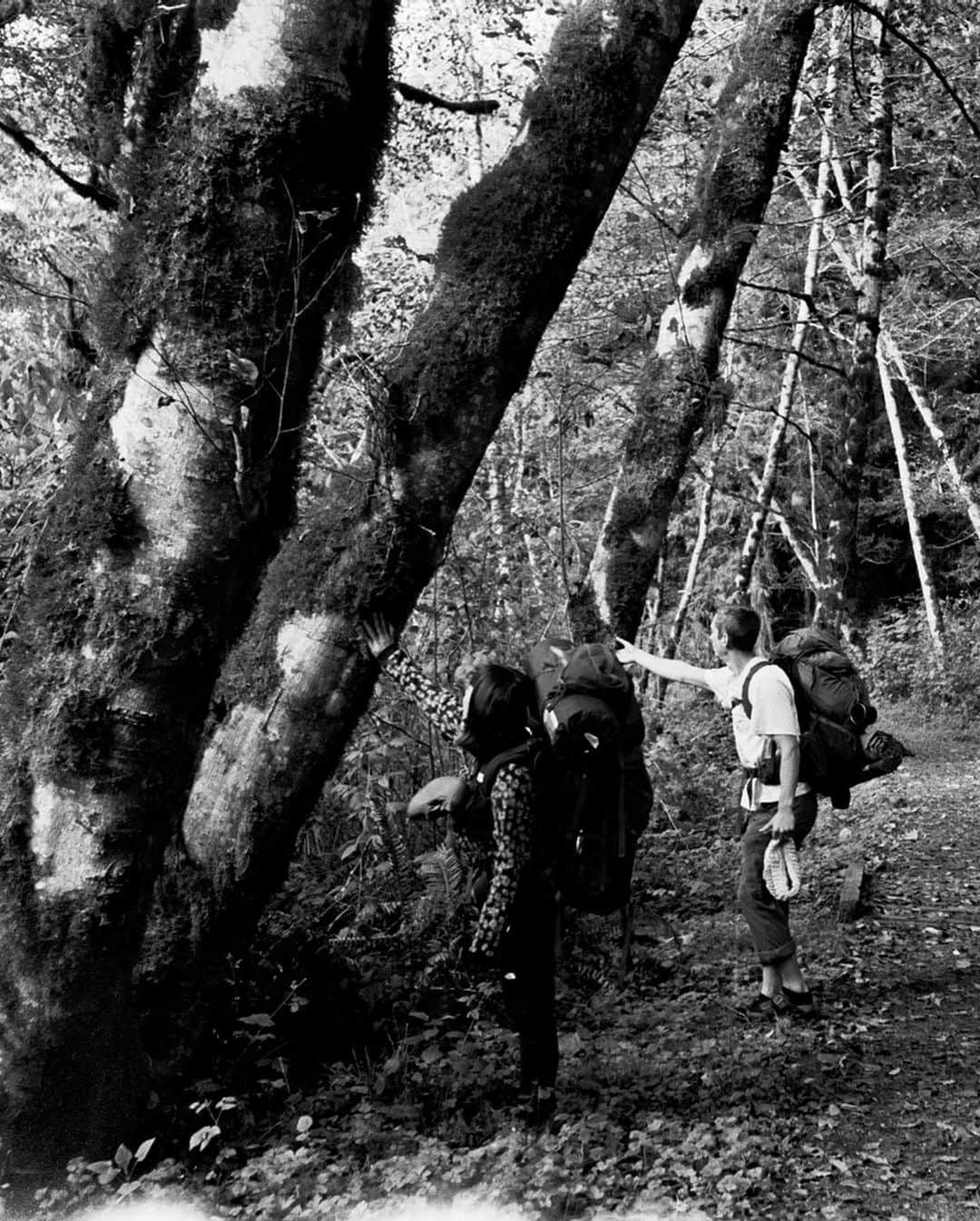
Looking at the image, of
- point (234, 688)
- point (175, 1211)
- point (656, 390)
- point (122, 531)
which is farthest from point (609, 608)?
point (175, 1211)

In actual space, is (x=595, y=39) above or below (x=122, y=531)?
above

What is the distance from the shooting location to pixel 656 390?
24.8 feet

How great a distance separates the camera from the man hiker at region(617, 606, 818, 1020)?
6.09 metres

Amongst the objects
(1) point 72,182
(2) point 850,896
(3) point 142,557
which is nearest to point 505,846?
(3) point 142,557

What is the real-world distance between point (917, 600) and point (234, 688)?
25.2 m

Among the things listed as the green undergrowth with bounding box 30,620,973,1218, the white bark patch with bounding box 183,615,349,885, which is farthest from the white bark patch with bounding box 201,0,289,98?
the green undergrowth with bounding box 30,620,973,1218

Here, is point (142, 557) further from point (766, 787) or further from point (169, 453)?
point (766, 787)

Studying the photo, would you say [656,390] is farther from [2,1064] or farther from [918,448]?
[918,448]

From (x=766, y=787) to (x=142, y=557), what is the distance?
3.78 meters

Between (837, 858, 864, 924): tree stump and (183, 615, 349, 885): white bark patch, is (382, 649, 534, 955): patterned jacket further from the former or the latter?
(837, 858, 864, 924): tree stump

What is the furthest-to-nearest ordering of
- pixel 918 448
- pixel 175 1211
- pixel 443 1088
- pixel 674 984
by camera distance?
pixel 918 448
pixel 674 984
pixel 443 1088
pixel 175 1211

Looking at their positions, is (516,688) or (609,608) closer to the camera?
(516,688)

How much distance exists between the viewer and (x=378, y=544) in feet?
14.4

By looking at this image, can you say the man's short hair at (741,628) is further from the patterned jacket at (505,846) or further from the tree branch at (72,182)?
the tree branch at (72,182)
